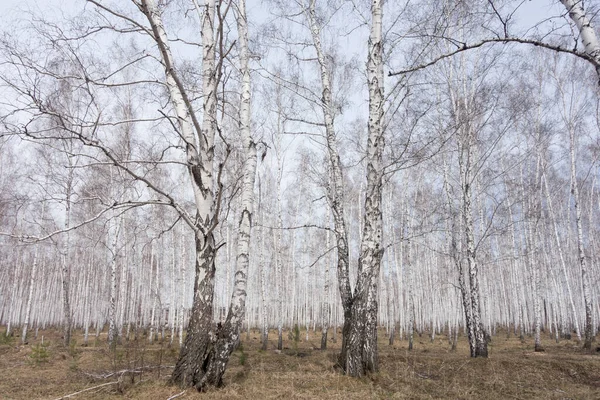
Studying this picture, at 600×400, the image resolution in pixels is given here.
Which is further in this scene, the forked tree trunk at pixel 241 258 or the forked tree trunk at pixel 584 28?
the forked tree trunk at pixel 241 258

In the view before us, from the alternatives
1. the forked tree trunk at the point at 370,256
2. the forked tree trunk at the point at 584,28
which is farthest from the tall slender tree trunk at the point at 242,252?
the forked tree trunk at the point at 584,28

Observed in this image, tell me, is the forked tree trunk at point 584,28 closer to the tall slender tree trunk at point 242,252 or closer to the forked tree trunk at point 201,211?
the forked tree trunk at point 201,211

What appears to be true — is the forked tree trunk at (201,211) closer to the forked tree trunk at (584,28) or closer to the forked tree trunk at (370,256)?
the forked tree trunk at (370,256)

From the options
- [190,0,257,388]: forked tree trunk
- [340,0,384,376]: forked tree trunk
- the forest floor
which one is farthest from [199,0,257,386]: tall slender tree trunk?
[340,0,384,376]: forked tree trunk

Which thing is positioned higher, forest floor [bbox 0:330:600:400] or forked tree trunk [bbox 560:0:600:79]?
forked tree trunk [bbox 560:0:600:79]

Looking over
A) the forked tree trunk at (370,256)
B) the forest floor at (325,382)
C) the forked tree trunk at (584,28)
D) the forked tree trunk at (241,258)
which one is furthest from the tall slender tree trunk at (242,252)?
the forked tree trunk at (584,28)

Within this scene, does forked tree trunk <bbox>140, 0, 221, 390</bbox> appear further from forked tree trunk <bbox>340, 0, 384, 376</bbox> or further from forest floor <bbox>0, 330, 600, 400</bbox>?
forked tree trunk <bbox>340, 0, 384, 376</bbox>

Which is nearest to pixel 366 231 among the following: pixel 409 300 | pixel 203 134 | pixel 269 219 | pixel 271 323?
pixel 203 134

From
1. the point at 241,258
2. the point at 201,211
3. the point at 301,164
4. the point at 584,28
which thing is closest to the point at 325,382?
the point at 241,258

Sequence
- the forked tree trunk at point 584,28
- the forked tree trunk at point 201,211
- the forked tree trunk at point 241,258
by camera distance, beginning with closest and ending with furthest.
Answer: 1. the forked tree trunk at point 584,28
2. the forked tree trunk at point 201,211
3. the forked tree trunk at point 241,258

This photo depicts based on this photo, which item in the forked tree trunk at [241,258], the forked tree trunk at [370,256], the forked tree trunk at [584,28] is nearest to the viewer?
the forked tree trunk at [584,28]

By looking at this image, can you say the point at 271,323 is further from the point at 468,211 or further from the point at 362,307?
the point at 362,307

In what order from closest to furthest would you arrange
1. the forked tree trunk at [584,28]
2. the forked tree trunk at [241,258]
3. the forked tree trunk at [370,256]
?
1. the forked tree trunk at [584,28]
2. the forked tree trunk at [241,258]
3. the forked tree trunk at [370,256]

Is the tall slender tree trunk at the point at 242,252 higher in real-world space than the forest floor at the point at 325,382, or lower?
higher
